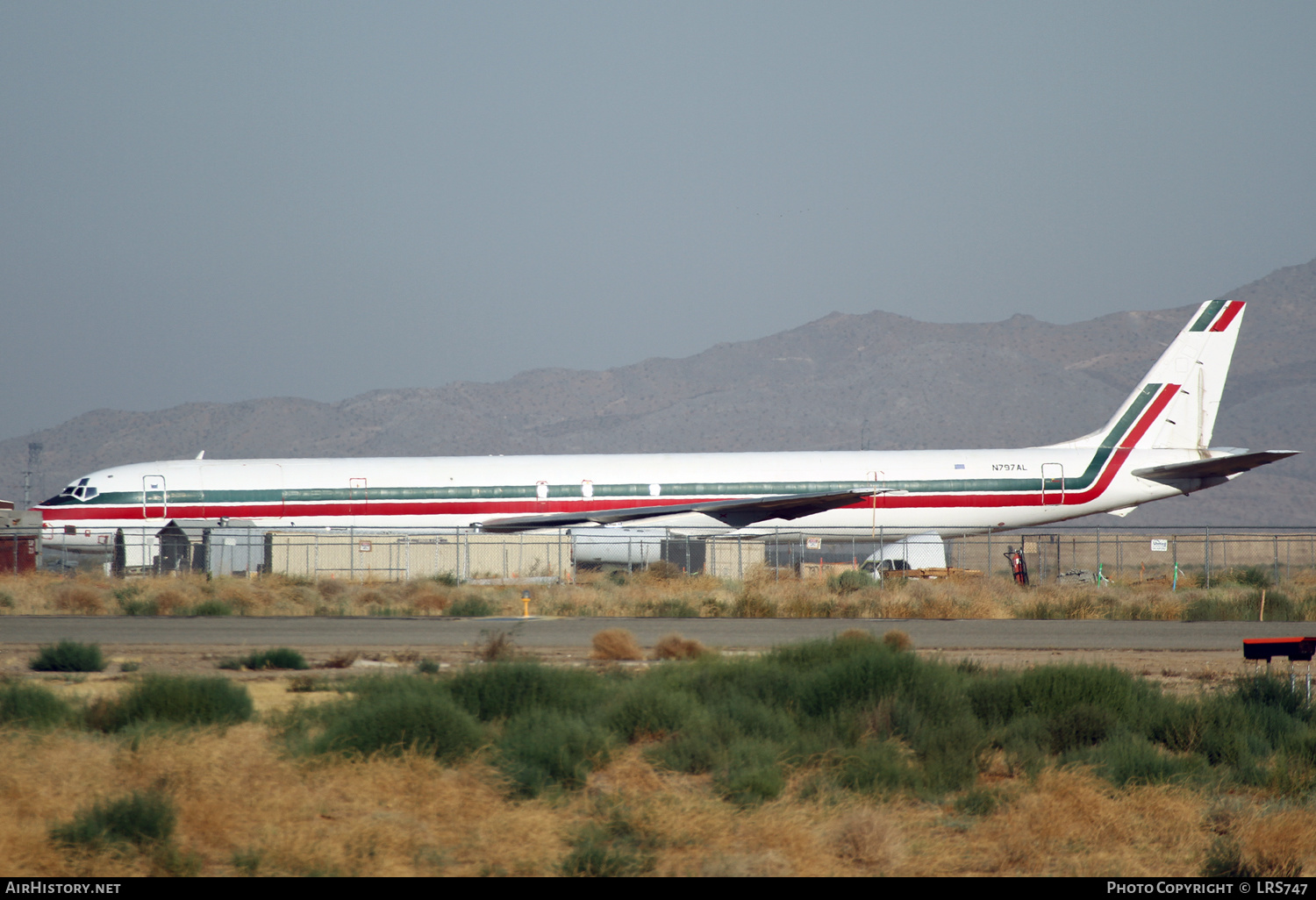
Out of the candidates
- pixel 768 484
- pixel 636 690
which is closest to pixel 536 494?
pixel 768 484

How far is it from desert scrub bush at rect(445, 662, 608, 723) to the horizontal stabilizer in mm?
31200

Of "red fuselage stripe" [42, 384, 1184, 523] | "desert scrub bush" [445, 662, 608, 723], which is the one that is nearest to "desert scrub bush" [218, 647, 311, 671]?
"desert scrub bush" [445, 662, 608, 723]

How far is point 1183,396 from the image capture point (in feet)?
132

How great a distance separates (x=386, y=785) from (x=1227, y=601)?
22.7 metres

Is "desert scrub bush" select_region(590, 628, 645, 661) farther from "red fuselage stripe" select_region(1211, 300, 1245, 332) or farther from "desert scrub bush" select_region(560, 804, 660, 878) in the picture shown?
"red fuselage stripe" select_region(1211, 300, 1245, 332)

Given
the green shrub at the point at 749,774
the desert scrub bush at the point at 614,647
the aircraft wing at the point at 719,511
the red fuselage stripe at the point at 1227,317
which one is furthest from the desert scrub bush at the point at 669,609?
the red fuselage stripe at the point at 1227,317

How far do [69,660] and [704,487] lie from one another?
23929 mm

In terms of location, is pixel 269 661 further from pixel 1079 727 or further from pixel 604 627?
pixel 1079 727

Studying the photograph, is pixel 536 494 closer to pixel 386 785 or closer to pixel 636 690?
pixel 636 690

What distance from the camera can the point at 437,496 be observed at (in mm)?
37531

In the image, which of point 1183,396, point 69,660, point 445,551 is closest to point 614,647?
point 69,660

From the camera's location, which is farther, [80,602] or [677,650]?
[80,602]

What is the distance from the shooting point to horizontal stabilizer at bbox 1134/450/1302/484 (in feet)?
125

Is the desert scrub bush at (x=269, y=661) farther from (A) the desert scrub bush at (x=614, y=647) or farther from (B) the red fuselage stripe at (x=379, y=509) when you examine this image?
(B) the red fuselage stripe at (x=379, y=509)
